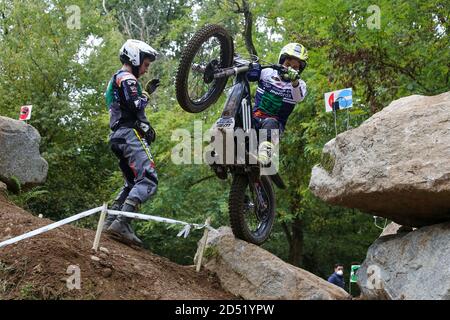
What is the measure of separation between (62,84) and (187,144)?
5683mm

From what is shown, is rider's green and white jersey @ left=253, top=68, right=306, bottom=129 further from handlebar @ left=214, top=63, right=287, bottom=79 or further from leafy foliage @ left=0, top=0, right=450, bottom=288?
leafy foliage @ left=0, top=0, right=450, bottom=288

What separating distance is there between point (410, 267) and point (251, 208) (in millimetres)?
1858

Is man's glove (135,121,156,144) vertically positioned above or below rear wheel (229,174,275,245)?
above

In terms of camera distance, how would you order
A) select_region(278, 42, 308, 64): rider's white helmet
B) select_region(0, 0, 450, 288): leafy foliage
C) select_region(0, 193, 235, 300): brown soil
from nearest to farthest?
select_region(0, 193, 235, 300): brown soil → select_region(278, 42, 308, 64): rider's white helmet → select_region(0, 0, 450, 288): leafy foliage

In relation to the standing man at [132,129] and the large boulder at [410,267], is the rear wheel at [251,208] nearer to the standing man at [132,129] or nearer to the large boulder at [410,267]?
the standing man at [132,129]

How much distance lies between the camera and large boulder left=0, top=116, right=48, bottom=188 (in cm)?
915

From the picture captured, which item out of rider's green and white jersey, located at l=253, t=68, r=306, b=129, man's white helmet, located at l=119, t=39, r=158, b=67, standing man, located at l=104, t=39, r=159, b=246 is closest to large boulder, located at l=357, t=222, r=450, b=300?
rider's green and white jersey, located at l=253, t=68, r=306, b=129

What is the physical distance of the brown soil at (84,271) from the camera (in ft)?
16.3

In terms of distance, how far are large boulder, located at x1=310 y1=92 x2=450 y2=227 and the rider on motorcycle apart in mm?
684

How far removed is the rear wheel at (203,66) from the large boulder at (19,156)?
12.3ft

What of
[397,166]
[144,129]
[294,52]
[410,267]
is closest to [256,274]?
[410,267]

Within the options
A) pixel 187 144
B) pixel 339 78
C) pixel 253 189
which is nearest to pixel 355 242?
pixel 187 144
